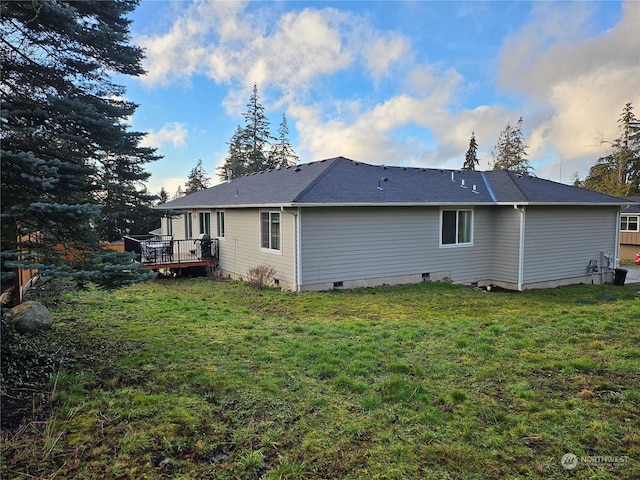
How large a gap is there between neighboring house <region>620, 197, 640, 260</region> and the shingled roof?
43.4 ft

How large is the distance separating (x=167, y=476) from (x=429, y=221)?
11.1 m

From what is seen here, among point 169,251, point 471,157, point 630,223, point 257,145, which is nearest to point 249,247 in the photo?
point 169,251

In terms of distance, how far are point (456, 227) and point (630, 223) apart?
65.4ft

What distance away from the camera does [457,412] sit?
342cm

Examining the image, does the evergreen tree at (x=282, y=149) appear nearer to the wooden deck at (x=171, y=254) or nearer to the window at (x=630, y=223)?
the wooden deck at (x=171, y=254)

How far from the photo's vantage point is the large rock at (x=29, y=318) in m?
5.16

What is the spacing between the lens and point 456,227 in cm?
1294

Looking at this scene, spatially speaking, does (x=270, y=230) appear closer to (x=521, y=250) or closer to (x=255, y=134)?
(x=521, y=250)

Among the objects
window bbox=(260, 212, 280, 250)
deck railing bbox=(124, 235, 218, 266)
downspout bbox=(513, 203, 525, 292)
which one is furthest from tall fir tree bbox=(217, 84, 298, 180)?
downspout bbox=(513, 203, 525, 292)

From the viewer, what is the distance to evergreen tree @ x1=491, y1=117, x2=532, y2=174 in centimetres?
3847

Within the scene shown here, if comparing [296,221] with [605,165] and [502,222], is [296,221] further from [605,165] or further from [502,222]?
[605,165]

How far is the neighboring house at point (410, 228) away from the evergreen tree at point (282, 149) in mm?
24047

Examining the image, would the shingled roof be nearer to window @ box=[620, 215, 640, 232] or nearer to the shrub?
the shrub

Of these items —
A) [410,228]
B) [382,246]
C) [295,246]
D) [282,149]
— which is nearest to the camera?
[295,246]
